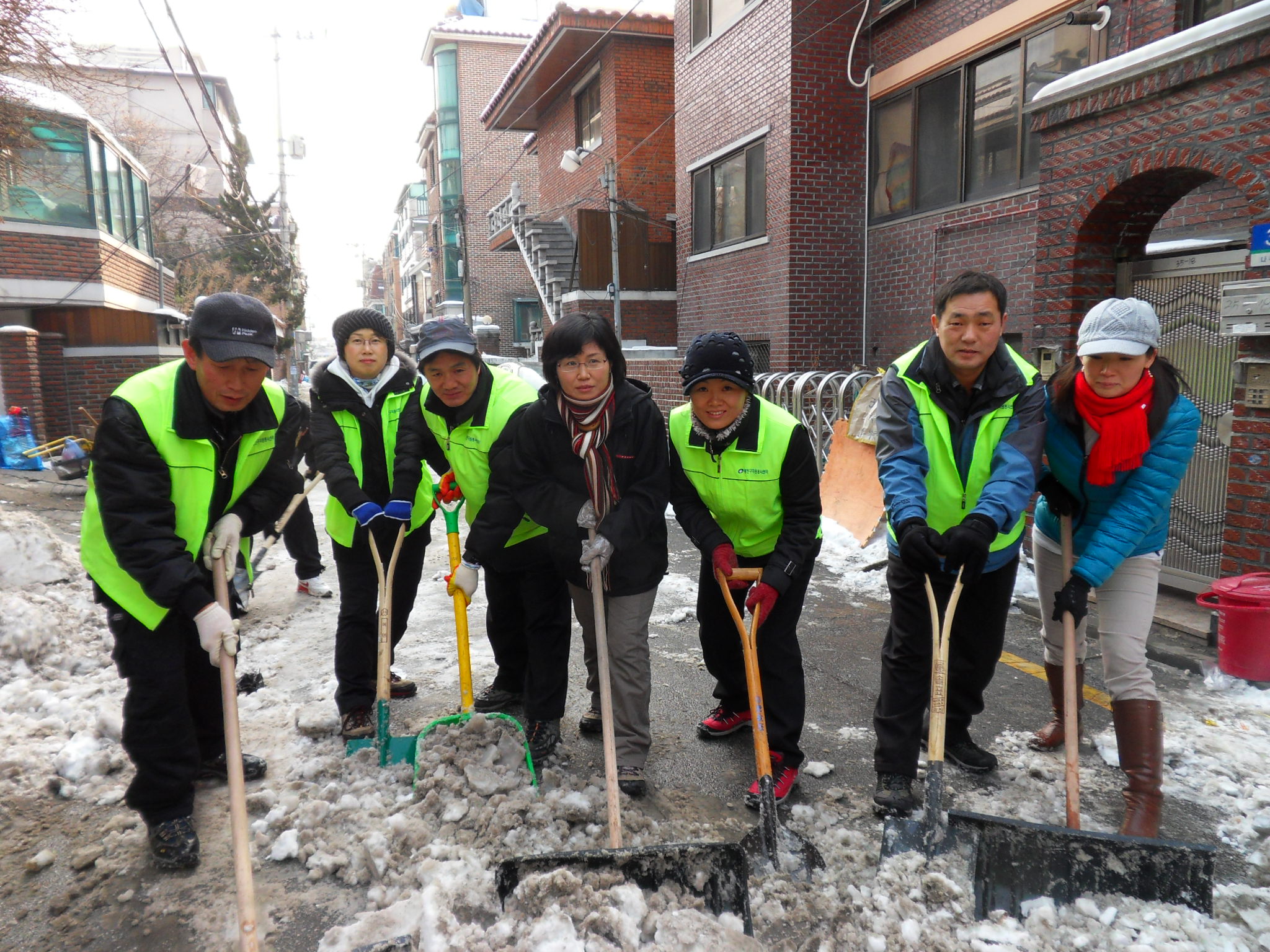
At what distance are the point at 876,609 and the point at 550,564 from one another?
10.6ft

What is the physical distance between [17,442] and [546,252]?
1043 cm

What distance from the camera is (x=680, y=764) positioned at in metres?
3.87

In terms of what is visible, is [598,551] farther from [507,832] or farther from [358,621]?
[358,621]

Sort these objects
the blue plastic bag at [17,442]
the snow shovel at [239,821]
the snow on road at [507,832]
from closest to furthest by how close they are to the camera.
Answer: the snow shovel at [239,821], the snow on road at [507,832], the blue plastic bag at [17,442]

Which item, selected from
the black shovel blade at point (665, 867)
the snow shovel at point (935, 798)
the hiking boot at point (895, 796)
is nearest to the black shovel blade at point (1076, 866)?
the snow shovel at point (935, 798)

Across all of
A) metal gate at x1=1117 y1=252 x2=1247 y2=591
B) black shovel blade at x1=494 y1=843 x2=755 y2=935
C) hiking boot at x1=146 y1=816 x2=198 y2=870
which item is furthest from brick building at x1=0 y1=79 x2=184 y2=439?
metal gate at x1=1117 y1=252 x2=1247 y2=591

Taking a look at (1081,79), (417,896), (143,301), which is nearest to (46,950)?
(417,896)

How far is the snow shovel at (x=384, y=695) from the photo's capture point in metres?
3.66

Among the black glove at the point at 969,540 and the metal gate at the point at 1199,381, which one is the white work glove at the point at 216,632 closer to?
the black glove at the point at 969,540

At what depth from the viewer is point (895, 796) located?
131 inches

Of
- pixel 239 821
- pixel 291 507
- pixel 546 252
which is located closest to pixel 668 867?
pixel 239 821

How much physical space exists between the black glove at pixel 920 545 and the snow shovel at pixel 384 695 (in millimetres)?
2187

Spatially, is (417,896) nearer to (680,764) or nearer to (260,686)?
(680,764)

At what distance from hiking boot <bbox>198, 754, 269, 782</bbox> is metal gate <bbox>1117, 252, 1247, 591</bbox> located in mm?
5790
